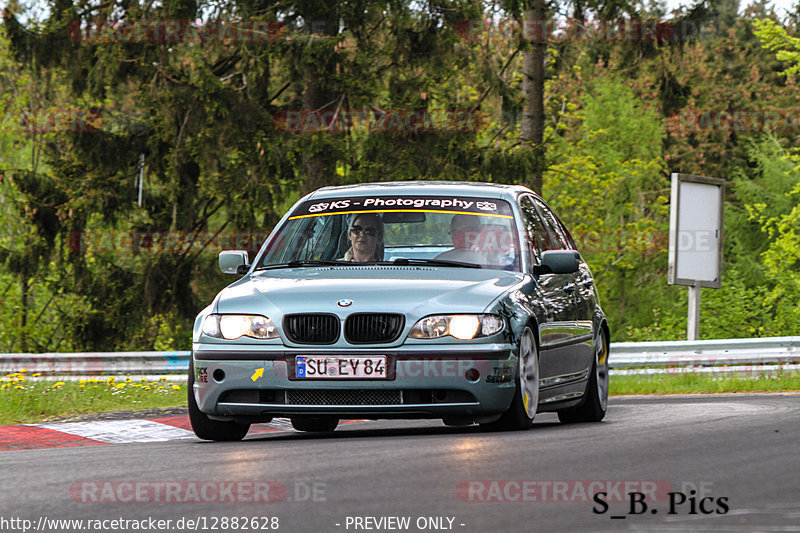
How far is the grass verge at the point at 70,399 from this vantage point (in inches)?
495

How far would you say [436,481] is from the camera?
6.28 meters

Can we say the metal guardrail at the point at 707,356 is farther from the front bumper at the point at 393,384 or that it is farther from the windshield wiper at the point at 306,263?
the front bumper at the point at 393,384

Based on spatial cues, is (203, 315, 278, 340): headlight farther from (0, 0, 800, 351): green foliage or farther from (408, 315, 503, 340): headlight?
(0, 0, 800, 351): green foliage

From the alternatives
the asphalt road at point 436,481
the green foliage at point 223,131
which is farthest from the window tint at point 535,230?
the green foliage at point 223,131

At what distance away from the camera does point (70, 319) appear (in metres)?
29.8

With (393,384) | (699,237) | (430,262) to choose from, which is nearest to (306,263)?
(430,262)

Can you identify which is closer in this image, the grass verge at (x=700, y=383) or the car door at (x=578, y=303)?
the car door at (x=578, y=303)

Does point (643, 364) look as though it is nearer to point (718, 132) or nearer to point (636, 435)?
point (636, 435)

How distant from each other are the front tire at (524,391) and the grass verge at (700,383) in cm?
763

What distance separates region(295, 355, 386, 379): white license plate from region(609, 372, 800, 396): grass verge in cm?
869

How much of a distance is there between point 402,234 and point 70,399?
17.3 feet

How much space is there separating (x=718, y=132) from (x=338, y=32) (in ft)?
84.9

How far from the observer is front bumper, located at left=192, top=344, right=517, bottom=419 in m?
8.12

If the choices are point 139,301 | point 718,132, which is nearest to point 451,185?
point 139,301
